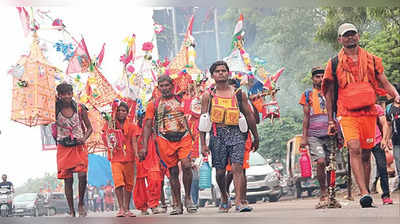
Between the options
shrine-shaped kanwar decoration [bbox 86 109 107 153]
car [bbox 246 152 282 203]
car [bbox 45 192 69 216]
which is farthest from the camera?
car [bbox 45 192 69 216]

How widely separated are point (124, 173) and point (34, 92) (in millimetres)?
3579

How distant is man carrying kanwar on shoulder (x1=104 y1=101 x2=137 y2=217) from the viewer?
12.6 metres

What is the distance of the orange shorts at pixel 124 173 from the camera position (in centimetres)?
1260

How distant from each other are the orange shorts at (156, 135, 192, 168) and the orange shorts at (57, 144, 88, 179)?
115cm

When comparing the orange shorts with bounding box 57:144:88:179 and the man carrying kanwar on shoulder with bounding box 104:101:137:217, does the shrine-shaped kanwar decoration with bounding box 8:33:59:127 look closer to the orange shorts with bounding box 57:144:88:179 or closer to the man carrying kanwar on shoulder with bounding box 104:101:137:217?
the man carrying kanwar on shoulder with bounding box 104:101:137:217

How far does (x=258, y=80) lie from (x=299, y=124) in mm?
24611

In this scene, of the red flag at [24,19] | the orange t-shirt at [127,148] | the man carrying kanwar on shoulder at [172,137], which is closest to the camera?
the man carrying kanwar on shoulder at [172,137]

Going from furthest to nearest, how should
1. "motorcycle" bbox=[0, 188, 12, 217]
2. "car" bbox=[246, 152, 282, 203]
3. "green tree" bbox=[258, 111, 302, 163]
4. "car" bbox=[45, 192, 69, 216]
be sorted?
"green tree" bbox=[258, 111, 302, 163], "car" bbox=[45, 192, 69, 216], "motorcycle" bbox=[0, 188, 12, 217], "car" bbox=[246, 152, 282, 203]

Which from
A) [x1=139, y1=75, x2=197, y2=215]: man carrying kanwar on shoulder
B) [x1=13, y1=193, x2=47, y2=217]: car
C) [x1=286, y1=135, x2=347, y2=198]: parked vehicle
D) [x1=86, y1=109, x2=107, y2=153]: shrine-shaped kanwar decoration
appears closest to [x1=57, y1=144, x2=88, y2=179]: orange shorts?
[x1=139, y1=75, x2=197, y2=215]: man carrying kanwar on shoulder

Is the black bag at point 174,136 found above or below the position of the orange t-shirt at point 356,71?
below

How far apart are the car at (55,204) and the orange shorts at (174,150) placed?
2552 cm

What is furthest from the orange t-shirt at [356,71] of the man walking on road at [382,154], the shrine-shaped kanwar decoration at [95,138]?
the shrine-shaped kanwar decoration at [95,138]

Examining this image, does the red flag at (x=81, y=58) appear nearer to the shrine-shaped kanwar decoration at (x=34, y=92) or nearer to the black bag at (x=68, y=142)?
the shrine-shaped kanwar decoration at (x=34, y=92)

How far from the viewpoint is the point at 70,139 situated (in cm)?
1252
